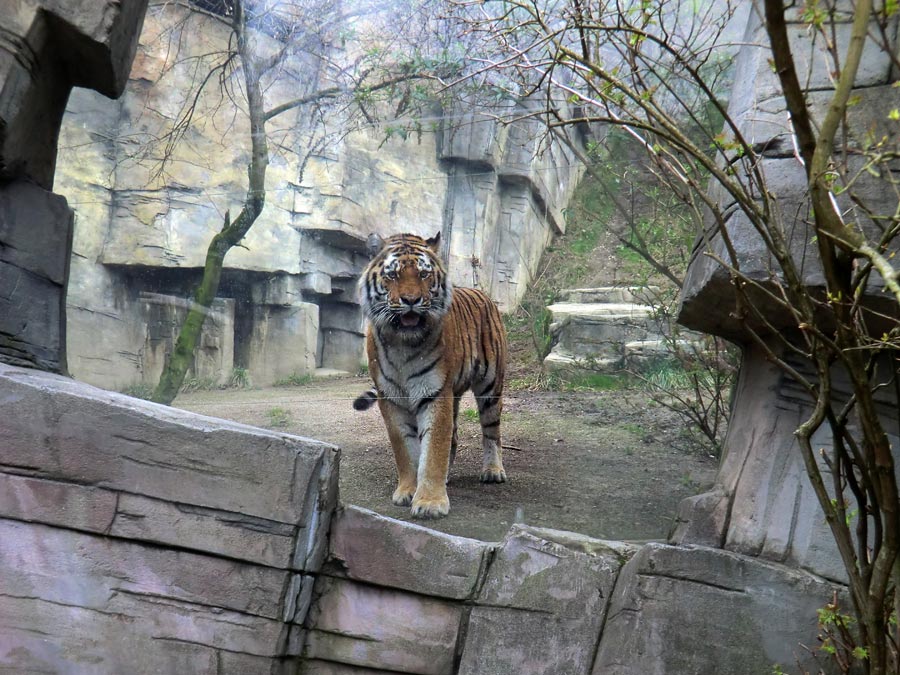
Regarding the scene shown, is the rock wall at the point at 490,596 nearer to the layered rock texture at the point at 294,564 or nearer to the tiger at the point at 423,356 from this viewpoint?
the layered rock texture at the point at 294,564

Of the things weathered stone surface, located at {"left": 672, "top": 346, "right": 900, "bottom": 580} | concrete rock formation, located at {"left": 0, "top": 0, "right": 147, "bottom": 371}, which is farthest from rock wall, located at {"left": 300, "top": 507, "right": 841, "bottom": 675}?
concrete rock formation, located at {"left": 0, "top": 0, "right": 147, "bottom": 371}

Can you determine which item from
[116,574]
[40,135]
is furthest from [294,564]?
[40,135]

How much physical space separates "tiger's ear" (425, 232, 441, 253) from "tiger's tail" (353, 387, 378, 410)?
29.3 inches

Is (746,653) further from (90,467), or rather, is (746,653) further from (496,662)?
(90,467)

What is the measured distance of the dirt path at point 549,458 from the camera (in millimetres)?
3607

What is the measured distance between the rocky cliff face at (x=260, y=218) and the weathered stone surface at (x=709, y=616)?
150 centimetres

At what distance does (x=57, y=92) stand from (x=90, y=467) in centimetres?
164

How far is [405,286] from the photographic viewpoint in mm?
4066

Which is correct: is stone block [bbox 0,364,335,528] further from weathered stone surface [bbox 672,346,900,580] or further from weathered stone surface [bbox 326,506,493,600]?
weathered stone surface [bbox 672,346,900,580]

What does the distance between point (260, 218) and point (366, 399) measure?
101 centimetres

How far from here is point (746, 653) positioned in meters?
2.57

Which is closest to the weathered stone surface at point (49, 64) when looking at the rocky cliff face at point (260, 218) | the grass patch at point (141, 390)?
the rocky cliff face at point (260, 218)

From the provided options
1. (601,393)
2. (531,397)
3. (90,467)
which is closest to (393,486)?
(531,397)

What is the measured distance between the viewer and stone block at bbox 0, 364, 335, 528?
247cm
